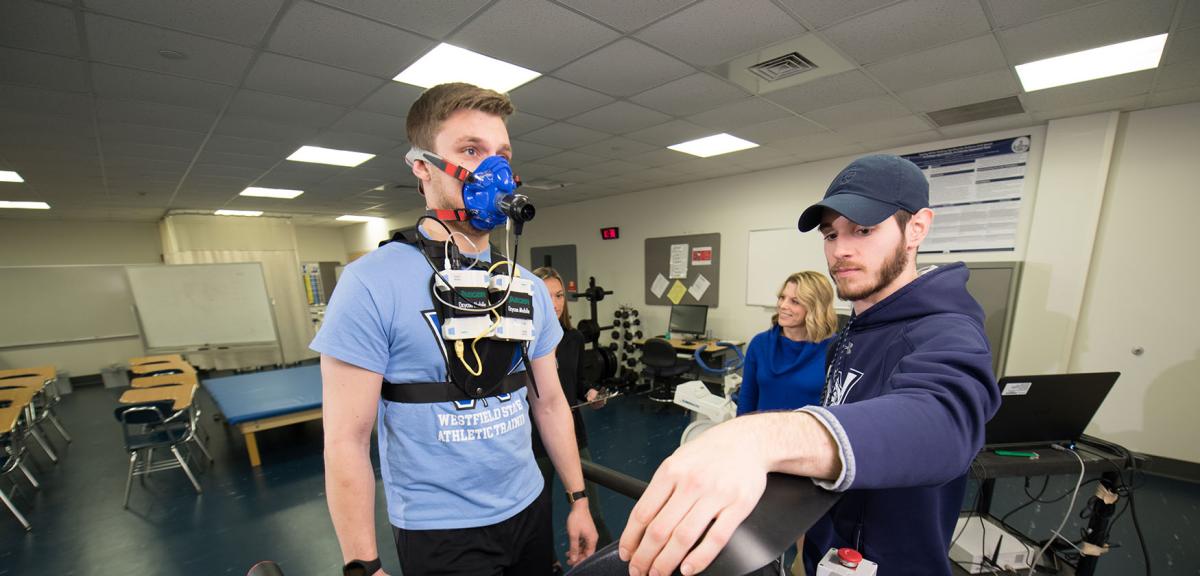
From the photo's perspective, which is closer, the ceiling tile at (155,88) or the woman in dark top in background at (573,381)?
the woman in dark top in background at (573,381)

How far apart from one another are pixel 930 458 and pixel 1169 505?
4.23 meters

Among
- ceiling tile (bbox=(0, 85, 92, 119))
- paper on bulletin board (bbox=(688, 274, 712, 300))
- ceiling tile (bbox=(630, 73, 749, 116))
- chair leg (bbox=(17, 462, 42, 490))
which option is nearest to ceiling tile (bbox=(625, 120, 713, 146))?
ceiling tile (bbox=(630, 73, 749, 116))

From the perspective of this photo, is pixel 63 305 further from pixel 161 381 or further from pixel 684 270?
pixel 684 270

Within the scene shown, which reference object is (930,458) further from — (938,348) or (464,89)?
(464,89)

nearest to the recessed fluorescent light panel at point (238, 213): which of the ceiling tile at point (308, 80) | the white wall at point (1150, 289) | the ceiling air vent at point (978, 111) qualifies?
the ceiling tile at point (308, 80)

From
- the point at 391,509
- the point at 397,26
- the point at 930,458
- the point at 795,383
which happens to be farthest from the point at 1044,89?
the point at 391,509

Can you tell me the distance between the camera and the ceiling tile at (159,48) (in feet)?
5.80

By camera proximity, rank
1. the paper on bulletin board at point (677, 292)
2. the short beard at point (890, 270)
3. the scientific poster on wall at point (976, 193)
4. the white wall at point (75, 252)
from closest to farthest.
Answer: the short beard at point (890, 270) → the scientific poster on wall at point (976, 193) → the paper on bulletin board at point (677, 292) → the white wall at point (75, 252)

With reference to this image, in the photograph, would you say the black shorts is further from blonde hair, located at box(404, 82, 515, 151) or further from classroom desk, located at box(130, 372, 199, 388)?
classroom desk, located at box(130, 372, 199, 388)

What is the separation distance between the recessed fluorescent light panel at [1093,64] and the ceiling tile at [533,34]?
2.40 metres

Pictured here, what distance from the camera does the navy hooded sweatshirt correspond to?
406 millimetres

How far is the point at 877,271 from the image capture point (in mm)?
879

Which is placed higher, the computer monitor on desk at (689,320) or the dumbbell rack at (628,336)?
the computer monitor on desk at (689,320)

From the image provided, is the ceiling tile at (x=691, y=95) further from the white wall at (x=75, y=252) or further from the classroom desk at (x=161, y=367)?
the white wall at (x=75, y=252)
